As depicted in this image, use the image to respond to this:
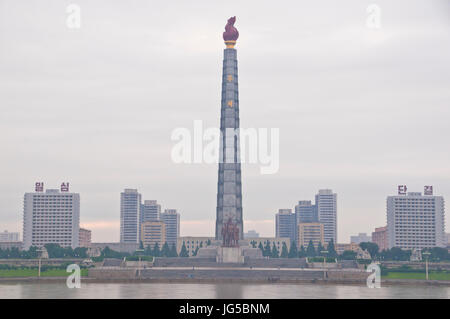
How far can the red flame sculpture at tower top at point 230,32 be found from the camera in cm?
13225

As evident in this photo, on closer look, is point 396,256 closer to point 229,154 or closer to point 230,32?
point 229,154

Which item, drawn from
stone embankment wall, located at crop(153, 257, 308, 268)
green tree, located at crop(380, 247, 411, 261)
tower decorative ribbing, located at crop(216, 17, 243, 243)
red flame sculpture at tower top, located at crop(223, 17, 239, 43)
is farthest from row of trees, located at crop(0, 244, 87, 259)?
green tree, located at crop(380, 247, 411, 261)

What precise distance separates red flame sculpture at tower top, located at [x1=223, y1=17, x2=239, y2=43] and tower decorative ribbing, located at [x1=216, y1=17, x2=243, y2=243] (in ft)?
4.96

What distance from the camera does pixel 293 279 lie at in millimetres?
85688

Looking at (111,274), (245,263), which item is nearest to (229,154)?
(245,263)

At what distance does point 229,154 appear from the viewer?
12888 cm

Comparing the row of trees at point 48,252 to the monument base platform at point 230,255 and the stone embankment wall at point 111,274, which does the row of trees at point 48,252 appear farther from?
the stone embankment wall at point 111,274

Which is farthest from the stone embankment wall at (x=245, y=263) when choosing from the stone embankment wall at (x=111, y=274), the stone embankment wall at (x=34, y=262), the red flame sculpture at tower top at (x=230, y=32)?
the red flame sculpture at tower top at (x=230, y=32)
